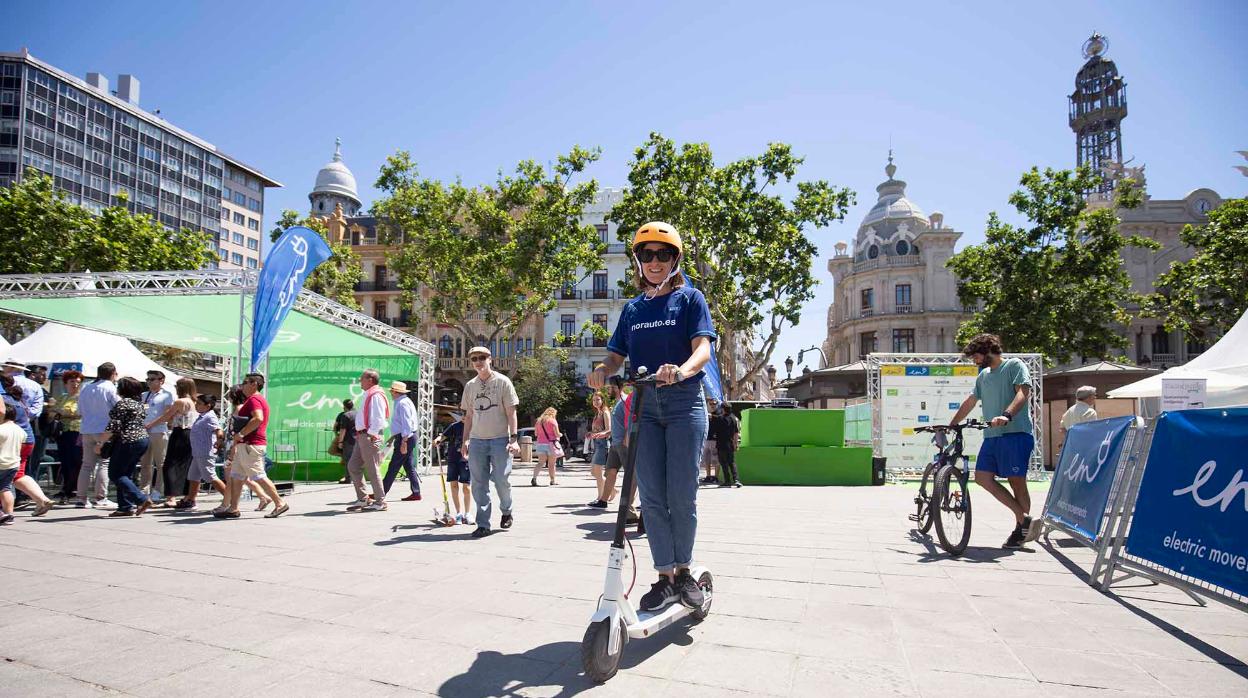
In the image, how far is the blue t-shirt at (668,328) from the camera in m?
3.51

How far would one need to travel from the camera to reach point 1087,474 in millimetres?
5793

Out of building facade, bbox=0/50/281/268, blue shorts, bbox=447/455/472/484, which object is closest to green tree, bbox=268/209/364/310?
building facade, bbox=0/50/281/268

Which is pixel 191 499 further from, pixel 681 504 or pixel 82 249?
pixel 82 249

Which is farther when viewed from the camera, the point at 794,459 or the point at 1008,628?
the point at 794,459

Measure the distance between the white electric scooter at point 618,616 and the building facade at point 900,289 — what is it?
51.6 meters

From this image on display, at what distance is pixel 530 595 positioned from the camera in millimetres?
4164

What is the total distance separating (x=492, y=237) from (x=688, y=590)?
3136 cm

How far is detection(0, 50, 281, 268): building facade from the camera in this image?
2505 inches

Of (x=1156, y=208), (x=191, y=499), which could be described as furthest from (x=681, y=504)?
(x=1156, y=208)

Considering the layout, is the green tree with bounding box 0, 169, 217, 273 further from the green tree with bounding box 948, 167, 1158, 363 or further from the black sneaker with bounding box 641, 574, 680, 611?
the green tree with bounding box 948, 167, 1158, 363

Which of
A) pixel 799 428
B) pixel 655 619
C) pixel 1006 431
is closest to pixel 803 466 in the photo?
pixel 799 428

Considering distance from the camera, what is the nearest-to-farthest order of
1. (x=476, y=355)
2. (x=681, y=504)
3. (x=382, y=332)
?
1. (x=681, y=504)
2. (x=476, y=355)
3. (x=382, y=332)

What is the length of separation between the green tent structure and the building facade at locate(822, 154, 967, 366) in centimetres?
4298

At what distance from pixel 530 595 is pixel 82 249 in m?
30.6
